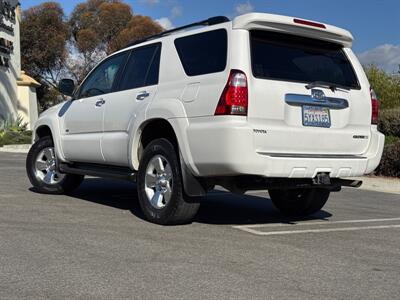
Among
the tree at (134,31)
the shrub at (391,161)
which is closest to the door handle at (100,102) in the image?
the shrub at (391,161)

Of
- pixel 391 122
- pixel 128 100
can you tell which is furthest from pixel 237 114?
pixel 391 122

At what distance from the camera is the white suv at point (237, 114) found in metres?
5.77

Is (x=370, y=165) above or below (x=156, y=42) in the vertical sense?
below

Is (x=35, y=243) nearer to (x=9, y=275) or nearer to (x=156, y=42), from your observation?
(x=9, y=275)

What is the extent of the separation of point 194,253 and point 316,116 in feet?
6.64

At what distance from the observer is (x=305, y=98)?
6.09m

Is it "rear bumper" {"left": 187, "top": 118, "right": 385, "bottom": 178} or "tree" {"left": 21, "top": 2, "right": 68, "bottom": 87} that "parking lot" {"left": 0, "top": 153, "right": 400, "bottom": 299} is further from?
"tree" {"left": 21, "top": 2, "right": 68, "bottom": 87}

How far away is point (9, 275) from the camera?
4434mm

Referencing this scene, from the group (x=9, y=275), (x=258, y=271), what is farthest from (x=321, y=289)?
(x=9, y=275)

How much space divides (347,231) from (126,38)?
147ft

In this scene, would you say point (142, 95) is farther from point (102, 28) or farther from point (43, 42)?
point (102, 28)

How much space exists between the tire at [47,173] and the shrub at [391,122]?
34.6 ft

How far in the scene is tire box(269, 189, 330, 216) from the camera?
7555 millimetres

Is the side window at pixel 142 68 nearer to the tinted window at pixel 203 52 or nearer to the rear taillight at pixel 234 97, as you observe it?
the tinted window at pixel 203 52
